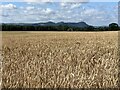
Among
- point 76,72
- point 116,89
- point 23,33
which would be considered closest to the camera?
point 116,89

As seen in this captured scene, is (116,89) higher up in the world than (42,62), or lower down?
lower down

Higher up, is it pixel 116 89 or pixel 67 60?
pixel 67 60

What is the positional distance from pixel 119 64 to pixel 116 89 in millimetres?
1024

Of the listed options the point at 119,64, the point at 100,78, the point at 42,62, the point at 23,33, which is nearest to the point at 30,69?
the point at 42,62

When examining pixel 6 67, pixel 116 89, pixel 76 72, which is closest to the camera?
pixel 116 89

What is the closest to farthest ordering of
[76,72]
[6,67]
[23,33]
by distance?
[76,72] < [6,67] < [23,33]

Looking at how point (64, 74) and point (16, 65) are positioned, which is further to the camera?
point (16, 65)

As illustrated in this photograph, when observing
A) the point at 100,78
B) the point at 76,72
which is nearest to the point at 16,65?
the point at 76,72

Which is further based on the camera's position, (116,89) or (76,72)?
(76,72)

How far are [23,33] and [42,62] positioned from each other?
15.6 metres

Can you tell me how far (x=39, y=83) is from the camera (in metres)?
4.73

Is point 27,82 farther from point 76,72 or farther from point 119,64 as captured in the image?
point 119,64

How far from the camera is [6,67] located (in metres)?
5.59

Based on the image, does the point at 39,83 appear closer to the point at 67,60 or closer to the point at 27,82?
the point at 27,82
